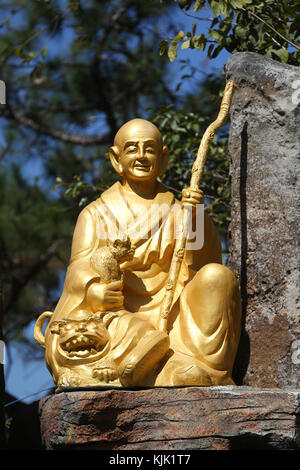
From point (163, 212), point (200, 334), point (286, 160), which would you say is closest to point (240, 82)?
point (286, 160)

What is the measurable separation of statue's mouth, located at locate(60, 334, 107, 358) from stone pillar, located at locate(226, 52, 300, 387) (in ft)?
3.29

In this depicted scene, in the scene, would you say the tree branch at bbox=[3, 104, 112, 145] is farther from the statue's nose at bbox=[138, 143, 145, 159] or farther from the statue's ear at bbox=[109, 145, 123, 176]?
the statue's nose at bbox=[138, 143, 145, 159]

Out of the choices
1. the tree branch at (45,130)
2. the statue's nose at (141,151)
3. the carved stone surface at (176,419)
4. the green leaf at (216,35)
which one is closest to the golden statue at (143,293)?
the statue's nose at (141,151)

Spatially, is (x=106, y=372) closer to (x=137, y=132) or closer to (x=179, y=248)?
(x=179, y=248)

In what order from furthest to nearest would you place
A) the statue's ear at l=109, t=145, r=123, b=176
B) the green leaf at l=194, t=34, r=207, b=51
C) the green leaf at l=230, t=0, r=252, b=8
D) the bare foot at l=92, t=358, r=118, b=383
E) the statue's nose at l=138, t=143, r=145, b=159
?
1. the green leaf at l=194, t=34, r=207, b=51
2. the green leaf at l=230, t=0, r=252, b=8
3. the statue's ear at l=109, t=145, r=123, b=176
4. the statue's nose at l=138, t=143, r=145, b=159
5. the bare foot at l=92, t=358, r=118, b=383

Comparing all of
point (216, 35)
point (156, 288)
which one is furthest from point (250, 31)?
point (156, 288)

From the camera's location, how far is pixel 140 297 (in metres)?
5.40

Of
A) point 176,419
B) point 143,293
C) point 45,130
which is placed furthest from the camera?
point 45,130

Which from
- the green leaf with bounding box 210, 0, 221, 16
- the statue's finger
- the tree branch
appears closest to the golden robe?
the statue's finger

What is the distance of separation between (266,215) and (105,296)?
120cm

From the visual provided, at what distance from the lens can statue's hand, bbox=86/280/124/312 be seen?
509 centimetres

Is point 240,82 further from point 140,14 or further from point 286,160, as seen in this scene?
point 140,14

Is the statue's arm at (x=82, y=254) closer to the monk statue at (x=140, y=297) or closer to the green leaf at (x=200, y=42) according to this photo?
the monk statue at (x=140, y=297)
